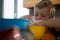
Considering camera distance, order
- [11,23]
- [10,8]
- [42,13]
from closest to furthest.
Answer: [11,23], [42,13], [10,8]

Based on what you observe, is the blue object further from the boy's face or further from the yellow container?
the boy's face

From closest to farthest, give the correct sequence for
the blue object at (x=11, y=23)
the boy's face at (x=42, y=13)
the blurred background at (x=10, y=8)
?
the blue object at (x=11, y=23), the boy's face at (x=42, y=13), the blurred background at (x=10, y=8)

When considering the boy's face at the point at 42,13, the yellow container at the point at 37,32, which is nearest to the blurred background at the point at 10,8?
the boy's face at the point at 42,13

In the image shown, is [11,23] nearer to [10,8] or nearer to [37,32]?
[37,32]

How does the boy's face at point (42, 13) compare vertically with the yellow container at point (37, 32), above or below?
above

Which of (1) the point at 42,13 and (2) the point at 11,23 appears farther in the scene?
(1) the point at 42,13

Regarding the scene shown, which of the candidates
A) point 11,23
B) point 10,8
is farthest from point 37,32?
point 10,8

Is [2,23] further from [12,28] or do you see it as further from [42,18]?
[42,18]

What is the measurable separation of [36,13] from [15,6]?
0.86 m

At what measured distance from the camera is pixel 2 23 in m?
0.24

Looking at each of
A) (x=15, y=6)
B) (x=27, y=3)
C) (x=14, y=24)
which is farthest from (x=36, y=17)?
(x=15, y=6)

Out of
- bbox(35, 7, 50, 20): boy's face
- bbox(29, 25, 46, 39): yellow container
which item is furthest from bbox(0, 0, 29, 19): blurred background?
bbox(29, 25, 46, 39): yellow container

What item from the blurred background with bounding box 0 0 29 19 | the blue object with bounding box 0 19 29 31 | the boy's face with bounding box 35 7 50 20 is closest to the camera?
the blue object with bounding box 0 19 29 31

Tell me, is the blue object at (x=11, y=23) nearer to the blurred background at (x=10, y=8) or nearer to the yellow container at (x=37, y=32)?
the yellow container at (x=37, y=32)
